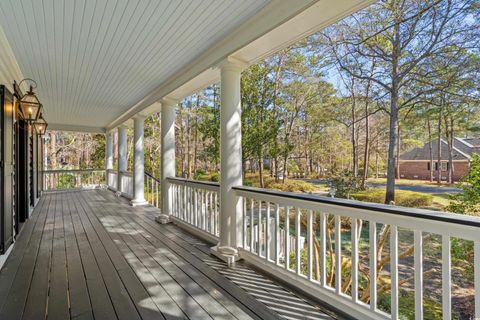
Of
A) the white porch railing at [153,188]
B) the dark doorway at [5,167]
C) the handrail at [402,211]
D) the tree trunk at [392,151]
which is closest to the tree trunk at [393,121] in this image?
the tree trunk at [392,151]

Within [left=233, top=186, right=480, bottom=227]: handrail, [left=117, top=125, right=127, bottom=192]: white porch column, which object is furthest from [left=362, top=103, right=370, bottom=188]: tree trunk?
[left=117, top=125, right=127, bottom=192]: white porch column

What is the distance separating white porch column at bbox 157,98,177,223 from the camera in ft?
17.1

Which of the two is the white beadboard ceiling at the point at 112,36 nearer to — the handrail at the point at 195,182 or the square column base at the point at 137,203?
Result: the handrail at the point at 195,182

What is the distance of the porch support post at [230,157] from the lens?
3.28 meters

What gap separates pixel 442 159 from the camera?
7.55ft

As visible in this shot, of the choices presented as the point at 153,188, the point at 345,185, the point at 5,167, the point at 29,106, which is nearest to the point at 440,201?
the point at 345,185

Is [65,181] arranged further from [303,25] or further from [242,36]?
[303,25]

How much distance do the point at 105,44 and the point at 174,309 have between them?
304 cm

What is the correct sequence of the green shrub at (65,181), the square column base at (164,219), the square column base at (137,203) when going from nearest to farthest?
the square column base at (164,219)
the square column base at (137,203)
the green shrub at (65,181)

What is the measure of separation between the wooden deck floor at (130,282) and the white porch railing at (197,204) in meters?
0.28

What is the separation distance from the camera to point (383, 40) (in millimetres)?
2949

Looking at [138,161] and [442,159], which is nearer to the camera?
[442,159]

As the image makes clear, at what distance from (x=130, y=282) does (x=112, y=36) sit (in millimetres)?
2654

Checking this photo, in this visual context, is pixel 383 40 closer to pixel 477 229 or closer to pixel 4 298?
pixel 477 229
